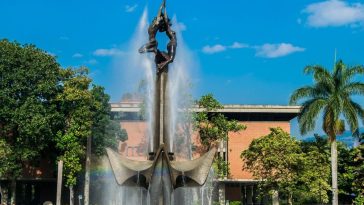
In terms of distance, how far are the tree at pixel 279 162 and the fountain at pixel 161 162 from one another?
898 inches

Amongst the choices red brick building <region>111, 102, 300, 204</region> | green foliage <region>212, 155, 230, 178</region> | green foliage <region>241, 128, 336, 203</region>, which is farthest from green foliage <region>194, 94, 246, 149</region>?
red brick building <region>111, 102, 300, 204</region>

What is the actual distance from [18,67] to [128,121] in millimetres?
13624

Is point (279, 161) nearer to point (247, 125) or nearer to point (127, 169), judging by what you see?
point (247, 125)

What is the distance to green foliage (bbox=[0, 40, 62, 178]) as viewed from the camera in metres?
39.9

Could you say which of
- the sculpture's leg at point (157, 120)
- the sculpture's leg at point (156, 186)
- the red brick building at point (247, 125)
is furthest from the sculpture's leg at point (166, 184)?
the red brick building at point (247, 125)

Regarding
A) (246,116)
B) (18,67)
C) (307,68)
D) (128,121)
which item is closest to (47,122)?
(18,67)

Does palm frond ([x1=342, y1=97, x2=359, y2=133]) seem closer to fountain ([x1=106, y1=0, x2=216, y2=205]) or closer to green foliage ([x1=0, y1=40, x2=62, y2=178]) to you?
fountain ([x1=106, y1=0, x2=216, y2=205])

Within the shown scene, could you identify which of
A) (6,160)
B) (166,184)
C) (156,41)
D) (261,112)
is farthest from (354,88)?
(6,160)

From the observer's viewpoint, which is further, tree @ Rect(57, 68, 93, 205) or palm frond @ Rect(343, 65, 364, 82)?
tree @ Rect(57, 68, 93, 205)

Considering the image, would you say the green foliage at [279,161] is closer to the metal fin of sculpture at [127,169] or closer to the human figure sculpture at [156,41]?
the human figure sculpture at [156,41]

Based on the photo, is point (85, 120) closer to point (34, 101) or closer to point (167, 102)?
point (34, 101)

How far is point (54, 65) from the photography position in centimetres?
4281

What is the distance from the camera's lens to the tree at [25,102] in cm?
3991

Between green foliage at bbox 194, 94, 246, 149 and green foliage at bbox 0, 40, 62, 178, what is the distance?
37.7 ft
